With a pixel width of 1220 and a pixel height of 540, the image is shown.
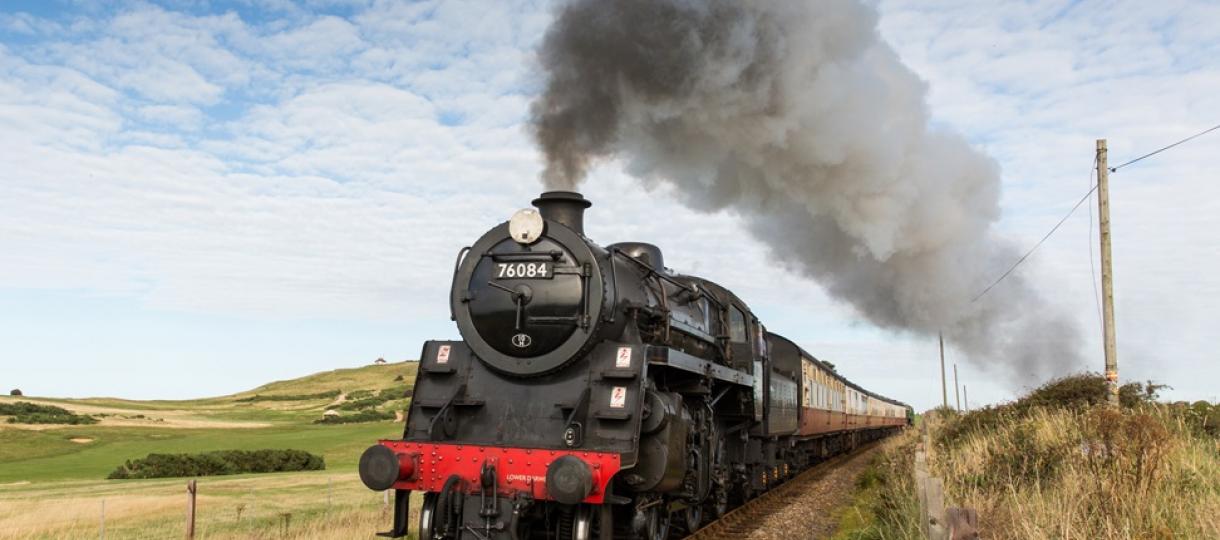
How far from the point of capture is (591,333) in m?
7.58

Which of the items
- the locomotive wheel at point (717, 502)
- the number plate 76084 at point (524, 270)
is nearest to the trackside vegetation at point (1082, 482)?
the locomotive wheel at point (717, 502)

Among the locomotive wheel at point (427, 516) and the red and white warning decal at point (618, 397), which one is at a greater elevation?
the red and white warning decal at point (618, 397)

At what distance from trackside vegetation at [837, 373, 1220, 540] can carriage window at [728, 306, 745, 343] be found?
109 inches

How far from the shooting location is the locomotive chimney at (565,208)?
28.1ft

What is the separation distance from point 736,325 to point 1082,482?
16.5 ft

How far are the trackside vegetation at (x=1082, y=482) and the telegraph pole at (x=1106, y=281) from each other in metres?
→ 0.81

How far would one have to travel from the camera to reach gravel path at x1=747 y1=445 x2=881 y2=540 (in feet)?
33.8

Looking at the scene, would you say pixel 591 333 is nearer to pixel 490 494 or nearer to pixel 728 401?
pixel 490 494

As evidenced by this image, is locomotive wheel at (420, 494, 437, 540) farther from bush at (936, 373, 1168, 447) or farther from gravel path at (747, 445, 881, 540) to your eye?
bush at (936, 373, 1168, 447)

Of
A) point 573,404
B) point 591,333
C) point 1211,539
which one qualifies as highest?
point 591,333

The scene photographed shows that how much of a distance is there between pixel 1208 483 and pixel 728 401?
504 cm

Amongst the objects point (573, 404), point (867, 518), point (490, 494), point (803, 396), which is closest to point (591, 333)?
point (573, 404)

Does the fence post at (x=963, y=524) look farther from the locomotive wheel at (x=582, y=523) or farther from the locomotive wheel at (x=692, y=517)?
the locomotive wheel at (x=692, y=517)

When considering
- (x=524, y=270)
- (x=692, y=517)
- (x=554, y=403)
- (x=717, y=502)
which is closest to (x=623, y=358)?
(x=554, y=403)
